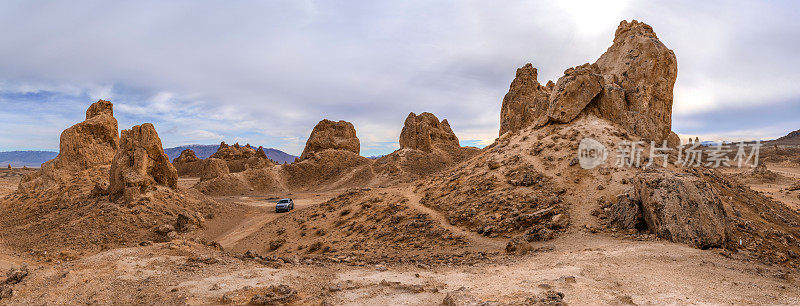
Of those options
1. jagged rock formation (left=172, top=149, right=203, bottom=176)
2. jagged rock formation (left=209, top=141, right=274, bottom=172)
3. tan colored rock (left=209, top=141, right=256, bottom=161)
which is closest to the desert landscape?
jagged rock formation (left=209, top=141, right=274, bottom=172)

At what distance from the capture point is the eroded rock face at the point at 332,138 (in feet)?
184

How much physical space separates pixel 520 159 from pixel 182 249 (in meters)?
15.5

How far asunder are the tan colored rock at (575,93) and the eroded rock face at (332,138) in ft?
132

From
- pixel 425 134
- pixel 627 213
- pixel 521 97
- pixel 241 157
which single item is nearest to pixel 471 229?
pixel 627 213

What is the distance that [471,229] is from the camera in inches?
538

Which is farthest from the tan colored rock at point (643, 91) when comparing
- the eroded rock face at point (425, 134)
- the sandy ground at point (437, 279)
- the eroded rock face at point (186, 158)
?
the eroded rock face at point (186, 158)

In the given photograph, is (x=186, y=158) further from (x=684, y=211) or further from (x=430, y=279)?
(x=684, y=211)

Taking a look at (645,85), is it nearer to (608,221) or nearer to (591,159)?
(591,159)

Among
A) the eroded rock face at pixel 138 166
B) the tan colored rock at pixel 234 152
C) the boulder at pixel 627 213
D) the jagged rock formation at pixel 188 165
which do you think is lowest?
the boulder at pixel 627 213

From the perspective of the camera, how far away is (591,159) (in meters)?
16.6

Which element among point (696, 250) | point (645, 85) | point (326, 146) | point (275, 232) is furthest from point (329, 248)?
point (326, 146)

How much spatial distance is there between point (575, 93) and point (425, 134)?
34286 millimetres

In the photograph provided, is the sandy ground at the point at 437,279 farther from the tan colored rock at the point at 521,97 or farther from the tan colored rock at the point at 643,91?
the tan colored rock at the point at 521,97

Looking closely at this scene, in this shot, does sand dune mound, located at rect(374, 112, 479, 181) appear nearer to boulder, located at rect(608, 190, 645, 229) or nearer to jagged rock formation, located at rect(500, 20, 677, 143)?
jagged rock formation, located at rect(500, 20, 677, 143)
